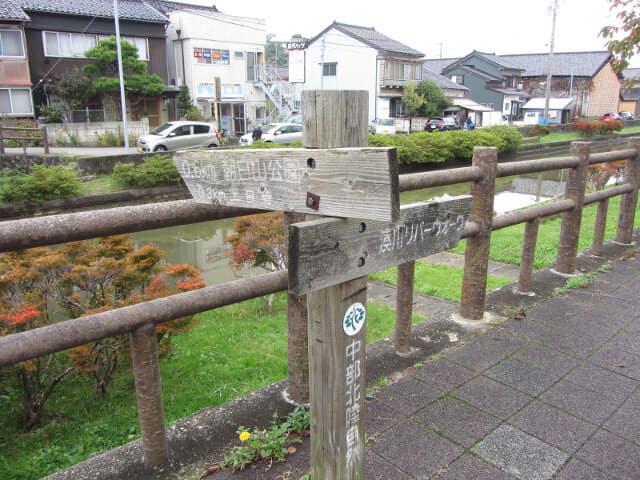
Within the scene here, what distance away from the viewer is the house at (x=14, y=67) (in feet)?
70.3

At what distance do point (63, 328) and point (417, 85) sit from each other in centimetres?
3698

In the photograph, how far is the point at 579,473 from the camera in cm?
194

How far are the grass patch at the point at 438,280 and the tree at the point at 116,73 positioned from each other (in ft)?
67.3

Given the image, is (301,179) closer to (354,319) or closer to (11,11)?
(354,319)

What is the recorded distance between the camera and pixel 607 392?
8.24 ft

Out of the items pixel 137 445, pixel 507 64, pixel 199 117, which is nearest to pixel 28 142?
pixel 199 117

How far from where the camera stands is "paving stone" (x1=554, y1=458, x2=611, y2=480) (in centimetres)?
192

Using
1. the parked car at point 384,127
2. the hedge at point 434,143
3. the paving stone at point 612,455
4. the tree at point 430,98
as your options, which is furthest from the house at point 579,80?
the paving stone at point 612,455

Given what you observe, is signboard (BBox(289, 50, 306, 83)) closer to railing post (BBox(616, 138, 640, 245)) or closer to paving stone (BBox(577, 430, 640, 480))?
railing post (BBox(616, 138, 640, 245))

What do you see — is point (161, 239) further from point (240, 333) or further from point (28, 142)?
point (28, 142)

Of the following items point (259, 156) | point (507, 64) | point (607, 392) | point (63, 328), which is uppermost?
point (507, 64)

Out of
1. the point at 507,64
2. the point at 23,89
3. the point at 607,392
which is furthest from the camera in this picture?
the point at 507,64

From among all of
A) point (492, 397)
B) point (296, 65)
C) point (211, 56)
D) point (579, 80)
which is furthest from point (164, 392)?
point (579, 80)

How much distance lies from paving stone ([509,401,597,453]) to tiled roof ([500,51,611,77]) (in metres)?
50.0
